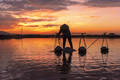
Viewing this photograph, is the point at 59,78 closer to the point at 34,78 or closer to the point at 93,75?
the point at 34,78

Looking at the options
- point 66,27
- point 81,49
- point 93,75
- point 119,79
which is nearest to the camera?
point 119,79

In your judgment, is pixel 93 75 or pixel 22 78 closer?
pixel 22 78

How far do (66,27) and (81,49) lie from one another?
14.5 feet

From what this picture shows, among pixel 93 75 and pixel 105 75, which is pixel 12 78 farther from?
pixel 105 75

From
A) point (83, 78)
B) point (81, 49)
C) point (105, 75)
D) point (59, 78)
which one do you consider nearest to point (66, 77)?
point (59, 78)

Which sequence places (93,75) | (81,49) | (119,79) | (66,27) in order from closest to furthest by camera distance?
(119,79) → (93,75) → (81,49) → (66,27)

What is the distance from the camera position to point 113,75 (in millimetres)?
8805

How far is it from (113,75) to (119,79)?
0.78m

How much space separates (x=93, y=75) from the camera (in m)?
8.80

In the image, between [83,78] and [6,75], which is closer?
[83,78]

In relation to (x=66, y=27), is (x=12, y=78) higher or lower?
lower

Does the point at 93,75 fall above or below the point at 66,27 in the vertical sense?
below

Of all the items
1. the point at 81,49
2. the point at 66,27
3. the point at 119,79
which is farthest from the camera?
the point at 66,27

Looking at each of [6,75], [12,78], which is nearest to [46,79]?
[12,78]
